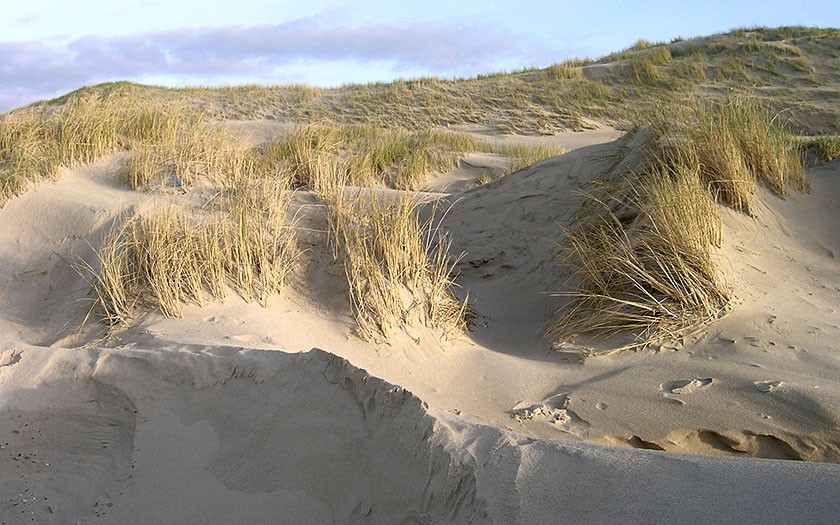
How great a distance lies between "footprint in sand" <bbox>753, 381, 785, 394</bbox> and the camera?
3674 millimetres

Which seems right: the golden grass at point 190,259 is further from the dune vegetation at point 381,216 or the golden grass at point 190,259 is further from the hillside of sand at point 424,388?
the hillside of sand at point 424,388

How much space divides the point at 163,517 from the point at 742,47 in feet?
72.0

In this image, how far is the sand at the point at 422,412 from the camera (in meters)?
2.31

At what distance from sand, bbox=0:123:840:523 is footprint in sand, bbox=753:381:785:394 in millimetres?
12

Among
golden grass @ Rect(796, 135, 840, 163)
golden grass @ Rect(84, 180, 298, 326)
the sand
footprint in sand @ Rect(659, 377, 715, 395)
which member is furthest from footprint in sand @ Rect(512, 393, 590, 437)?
golden grass @ Rect(796, 135, 840, 163)

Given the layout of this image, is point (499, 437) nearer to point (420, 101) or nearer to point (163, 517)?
point (163, 517)

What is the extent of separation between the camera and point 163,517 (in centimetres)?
320

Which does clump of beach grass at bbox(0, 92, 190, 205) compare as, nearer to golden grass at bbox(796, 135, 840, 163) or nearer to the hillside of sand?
the hillside of sand

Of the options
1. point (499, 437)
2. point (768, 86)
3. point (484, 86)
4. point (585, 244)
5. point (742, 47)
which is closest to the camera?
point (499, 437)

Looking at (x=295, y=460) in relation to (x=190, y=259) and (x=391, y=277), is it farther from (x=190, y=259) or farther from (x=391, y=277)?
(x=190, y=259)

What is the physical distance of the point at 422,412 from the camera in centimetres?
294

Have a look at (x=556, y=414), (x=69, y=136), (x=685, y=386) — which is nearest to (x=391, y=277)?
(x=556, y=414)

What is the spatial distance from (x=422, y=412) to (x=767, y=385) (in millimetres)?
1844

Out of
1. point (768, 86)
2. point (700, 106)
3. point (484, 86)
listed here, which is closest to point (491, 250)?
point (700, 106)
